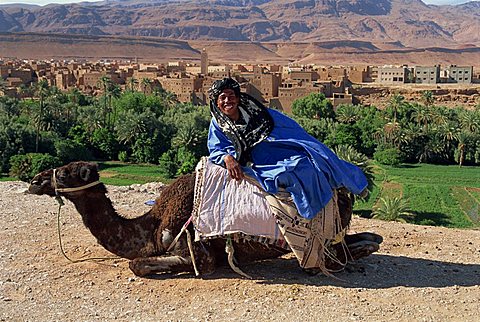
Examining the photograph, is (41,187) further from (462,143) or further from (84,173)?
(462,143)

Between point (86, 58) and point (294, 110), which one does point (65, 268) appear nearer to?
point (294, 110)

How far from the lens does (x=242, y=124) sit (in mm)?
4926

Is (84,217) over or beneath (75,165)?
beneath

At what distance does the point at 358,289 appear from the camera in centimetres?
479

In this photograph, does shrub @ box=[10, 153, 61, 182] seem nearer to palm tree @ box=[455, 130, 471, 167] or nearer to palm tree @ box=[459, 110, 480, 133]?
palm tree @ box=[455, 130, 471, 167]

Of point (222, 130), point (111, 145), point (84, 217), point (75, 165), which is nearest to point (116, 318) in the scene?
point (84, 217)

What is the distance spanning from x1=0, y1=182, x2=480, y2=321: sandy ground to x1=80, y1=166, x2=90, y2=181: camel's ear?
2.71 feet

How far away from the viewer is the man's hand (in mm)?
4742

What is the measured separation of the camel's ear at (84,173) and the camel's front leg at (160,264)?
75 centimetres

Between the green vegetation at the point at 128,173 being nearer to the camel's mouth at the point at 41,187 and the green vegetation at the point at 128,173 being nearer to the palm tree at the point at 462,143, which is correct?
the palm tree at the point at 462,143

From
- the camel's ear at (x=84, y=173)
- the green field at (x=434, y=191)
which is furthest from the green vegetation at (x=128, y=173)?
the camel's ear at (x=84, y=173)

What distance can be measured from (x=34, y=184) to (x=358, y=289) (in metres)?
2.65

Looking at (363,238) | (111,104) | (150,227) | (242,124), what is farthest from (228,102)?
(111,104)

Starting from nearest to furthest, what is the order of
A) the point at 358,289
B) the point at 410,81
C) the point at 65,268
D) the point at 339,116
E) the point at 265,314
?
the point at 265,314, the point at 358,289, the point at 65,268, the point at 339,116, the point at 410,81
